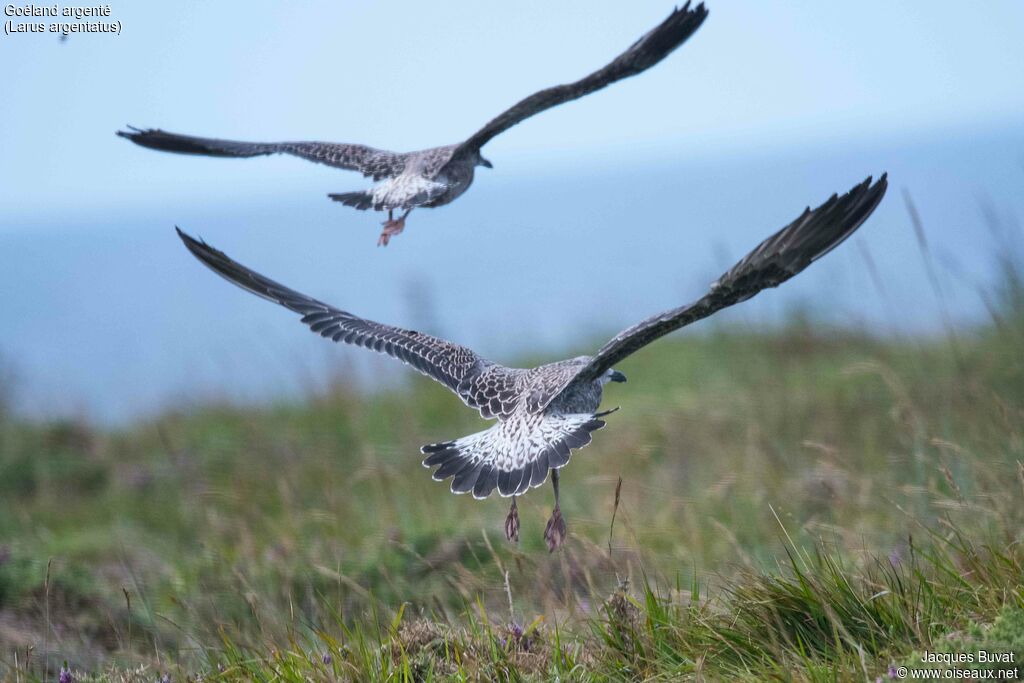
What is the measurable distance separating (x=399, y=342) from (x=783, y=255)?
6.76ft

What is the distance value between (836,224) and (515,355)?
936cm

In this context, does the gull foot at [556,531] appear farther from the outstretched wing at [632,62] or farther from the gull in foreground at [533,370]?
the outstretched wing at [632,62]

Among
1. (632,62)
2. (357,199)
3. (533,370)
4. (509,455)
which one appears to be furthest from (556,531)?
(632,62)

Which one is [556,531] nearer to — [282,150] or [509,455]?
[509,455]

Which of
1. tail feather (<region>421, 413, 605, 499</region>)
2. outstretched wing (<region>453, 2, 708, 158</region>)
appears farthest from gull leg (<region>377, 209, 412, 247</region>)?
tail feather (<region>421, 413, 605, 499</region>)

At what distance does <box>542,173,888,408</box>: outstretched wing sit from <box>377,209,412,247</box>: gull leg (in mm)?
989

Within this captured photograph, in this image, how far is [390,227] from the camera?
13.9 feet

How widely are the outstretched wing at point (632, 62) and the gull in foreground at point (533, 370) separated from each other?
2.69 ft

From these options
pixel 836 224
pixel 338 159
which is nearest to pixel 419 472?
pixel 338 159

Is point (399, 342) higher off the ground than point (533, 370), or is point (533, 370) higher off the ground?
point (399, 342)

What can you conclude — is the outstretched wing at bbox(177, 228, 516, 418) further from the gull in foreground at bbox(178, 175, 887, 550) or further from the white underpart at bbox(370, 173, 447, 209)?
the white underpart at bbox(370, 173, 447, 209)

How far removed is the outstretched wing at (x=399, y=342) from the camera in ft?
15.8

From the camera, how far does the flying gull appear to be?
13.3 ft

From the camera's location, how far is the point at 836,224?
12.1 feet
